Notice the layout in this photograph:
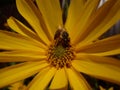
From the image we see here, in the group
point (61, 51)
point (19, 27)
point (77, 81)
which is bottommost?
point (77, 81)

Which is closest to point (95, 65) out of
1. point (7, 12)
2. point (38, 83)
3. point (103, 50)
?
point (103, 50)

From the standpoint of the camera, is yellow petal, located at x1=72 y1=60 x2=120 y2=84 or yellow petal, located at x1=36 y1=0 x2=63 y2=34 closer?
yellow petal, located at x1=72 y1=60 x2=120 y2=84

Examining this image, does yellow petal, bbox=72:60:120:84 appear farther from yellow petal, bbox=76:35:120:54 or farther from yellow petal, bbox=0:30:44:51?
yellow petal, bbox=0:30:44:51

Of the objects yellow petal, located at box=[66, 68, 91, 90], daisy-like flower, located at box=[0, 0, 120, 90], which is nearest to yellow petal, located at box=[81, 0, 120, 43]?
daisy-like flower, located at box=[0, 0, 120, 90]

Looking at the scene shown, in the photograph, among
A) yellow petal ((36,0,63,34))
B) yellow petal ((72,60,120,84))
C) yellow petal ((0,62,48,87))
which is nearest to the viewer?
yellow petal ((72,60,120,84))

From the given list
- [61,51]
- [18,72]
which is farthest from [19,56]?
[61,51]

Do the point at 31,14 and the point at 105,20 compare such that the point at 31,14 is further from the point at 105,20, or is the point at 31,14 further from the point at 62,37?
the point at 105,20
